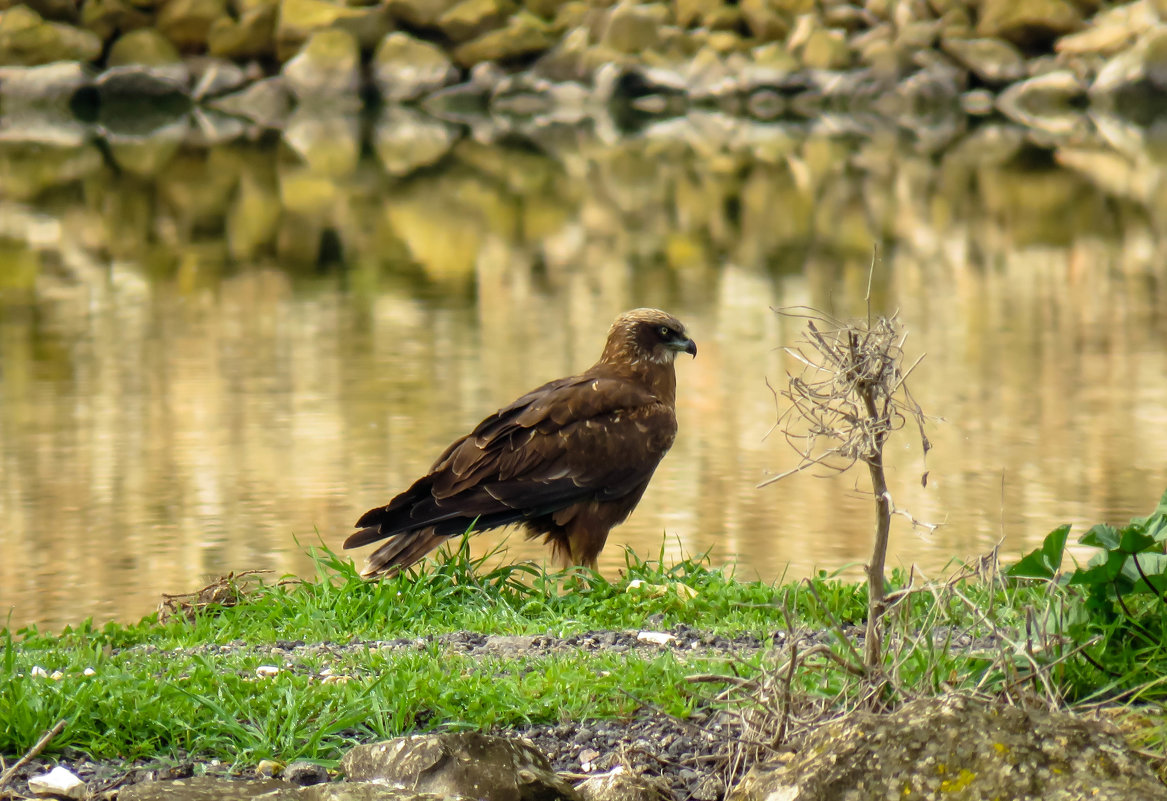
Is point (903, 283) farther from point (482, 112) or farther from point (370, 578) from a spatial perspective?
point (482, 112)

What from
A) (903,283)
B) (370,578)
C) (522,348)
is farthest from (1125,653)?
(903,283)

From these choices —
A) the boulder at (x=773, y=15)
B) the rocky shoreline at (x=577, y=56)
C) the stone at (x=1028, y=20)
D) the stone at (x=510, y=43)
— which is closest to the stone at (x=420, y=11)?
the rocky shoreline at (x=577, y=56)

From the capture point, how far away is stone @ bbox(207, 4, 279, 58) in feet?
113

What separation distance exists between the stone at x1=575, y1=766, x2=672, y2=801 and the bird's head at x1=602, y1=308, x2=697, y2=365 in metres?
2.95

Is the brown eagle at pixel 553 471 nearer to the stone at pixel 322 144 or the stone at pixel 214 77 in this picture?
the stone at pixel 322 144

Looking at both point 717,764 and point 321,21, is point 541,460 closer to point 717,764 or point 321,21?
point 717,764

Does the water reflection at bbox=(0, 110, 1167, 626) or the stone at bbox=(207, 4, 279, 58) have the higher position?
the stone at bbox=(207, 4, 279, 58)

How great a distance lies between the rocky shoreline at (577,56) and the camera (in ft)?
110

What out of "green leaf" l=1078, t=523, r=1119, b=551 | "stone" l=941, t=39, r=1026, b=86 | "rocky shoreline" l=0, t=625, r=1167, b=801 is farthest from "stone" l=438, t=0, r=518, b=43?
"green leaf" l=1078, t=523, r=1119, b=551

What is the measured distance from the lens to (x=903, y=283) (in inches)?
567

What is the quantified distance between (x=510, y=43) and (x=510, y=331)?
77.1ft

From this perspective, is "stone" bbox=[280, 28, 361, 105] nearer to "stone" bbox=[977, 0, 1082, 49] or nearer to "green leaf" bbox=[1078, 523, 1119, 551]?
"stone" bbox=[977, 0, 1082, 49]

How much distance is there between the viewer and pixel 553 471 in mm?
5711

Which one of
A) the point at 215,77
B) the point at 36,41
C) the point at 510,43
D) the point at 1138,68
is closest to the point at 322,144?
the point at 510,43
